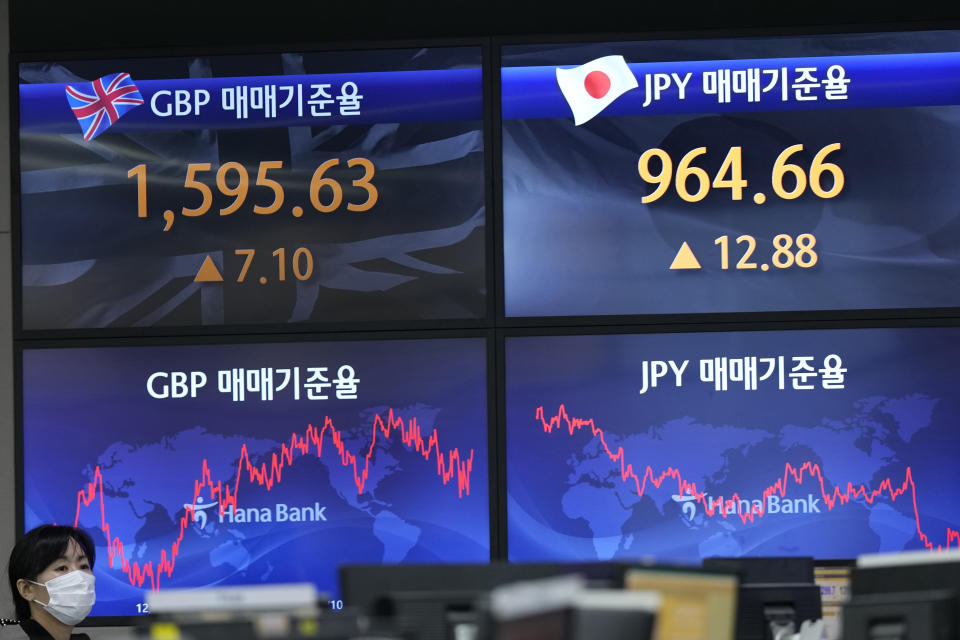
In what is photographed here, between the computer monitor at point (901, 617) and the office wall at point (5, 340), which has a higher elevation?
the office wall at point (5, 340)

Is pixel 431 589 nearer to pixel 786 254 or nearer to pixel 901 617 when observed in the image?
pixel 901 617

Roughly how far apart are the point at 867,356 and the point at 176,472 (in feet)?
8.13

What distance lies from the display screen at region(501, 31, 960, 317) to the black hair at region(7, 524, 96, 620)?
1686 millimetres

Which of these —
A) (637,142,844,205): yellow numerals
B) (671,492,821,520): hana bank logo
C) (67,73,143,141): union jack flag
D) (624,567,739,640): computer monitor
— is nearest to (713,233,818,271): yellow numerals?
(637,142,844,205): yellow numerals

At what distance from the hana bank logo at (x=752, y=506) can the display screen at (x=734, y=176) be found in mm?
667

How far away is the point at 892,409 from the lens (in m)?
4.37

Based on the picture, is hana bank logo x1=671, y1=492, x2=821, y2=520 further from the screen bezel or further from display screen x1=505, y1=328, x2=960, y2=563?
the screen bezel

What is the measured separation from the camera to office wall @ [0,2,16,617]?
4559 millimetres

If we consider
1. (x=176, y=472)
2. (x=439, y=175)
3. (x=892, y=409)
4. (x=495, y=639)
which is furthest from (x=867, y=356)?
(x=495, y=639)

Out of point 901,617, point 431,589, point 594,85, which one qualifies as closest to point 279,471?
point 594,85

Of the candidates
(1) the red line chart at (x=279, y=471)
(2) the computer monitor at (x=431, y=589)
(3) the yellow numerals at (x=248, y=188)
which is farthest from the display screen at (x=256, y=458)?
(2) the computer monitor at (x=431, y=589)

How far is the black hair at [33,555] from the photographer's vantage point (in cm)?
378

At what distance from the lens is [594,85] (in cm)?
453

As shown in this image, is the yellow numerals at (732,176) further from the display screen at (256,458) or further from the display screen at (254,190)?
the display screen at (256,458)
